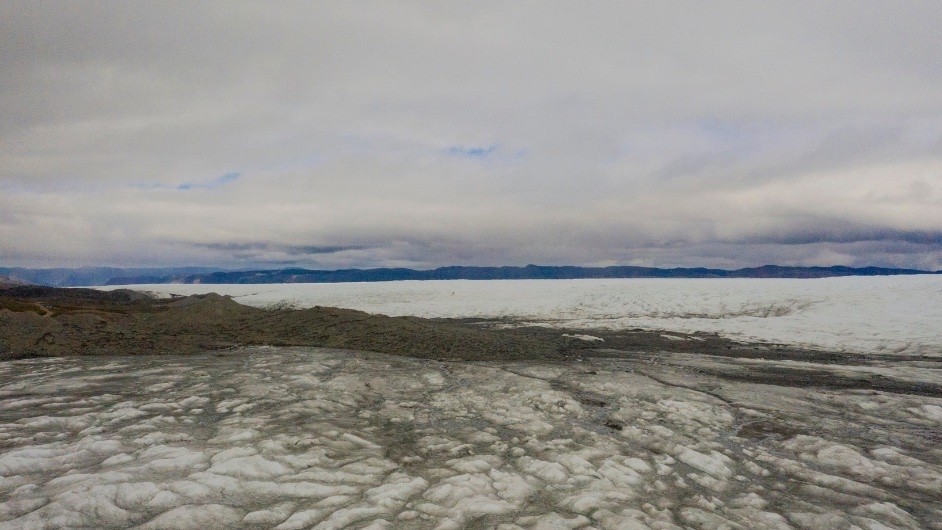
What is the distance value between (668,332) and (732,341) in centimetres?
321

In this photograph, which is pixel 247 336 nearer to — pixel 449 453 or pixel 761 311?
pixel 449 453

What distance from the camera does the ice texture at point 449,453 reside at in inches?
189

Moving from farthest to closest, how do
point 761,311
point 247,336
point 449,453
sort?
point 761,311 → point 247,336 → point 449,453

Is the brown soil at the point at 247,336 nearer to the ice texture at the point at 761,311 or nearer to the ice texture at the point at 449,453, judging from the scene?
the ice texture at the point at 449,453

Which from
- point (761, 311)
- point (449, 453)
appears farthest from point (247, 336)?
point (761, 311)

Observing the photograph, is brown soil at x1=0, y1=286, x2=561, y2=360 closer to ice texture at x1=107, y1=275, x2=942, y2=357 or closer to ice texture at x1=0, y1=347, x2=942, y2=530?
ice texture at x1=0, y1=347, x2=942, y2=530

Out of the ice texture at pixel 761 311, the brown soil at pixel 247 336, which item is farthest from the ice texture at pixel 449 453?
the ice texture at pixel 761 311

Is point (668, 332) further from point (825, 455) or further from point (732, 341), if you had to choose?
point (825, 455)

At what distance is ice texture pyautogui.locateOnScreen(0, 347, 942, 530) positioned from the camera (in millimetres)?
4809

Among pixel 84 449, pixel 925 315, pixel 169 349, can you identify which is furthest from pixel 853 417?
pixel 925 315

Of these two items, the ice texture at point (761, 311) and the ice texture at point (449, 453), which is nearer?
the ice texture at point (449, 453)

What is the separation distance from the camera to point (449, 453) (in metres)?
6.51

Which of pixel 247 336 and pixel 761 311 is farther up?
pixel 761 311

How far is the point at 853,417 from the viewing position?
875cm
